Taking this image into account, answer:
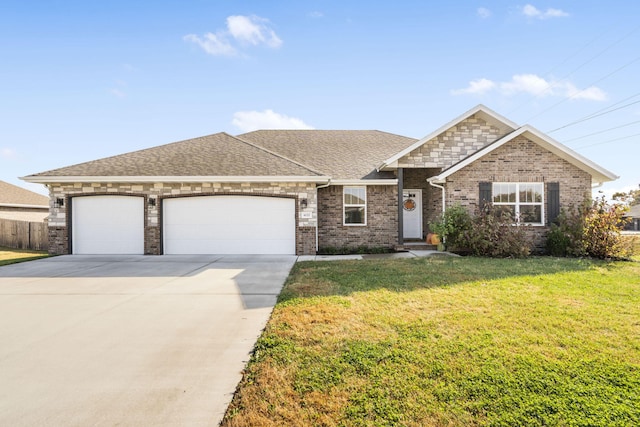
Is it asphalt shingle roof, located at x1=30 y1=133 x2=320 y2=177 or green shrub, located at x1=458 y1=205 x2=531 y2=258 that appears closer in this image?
green shrub, located at x1=458 y1=205 x2=531 y2=258

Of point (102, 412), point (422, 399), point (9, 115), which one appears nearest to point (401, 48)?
point (422, 399)

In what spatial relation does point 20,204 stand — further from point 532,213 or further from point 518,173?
point 532,213

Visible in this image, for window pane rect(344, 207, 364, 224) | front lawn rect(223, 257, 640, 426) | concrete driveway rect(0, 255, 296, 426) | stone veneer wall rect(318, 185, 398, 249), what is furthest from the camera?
window pane rect(344, 207, 364, 224)

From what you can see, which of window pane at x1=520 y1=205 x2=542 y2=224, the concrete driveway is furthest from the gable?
the concrete driveway

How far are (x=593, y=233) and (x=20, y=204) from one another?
30.5 m

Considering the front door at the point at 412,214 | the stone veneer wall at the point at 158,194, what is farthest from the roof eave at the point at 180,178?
the front door at the point at 412,214

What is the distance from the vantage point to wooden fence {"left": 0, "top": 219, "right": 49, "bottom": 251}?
14.0m

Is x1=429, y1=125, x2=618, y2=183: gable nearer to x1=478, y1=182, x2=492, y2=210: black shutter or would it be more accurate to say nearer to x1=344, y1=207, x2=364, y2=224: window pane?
x1=478, y1=182, x2=492, y2=210: black shutter

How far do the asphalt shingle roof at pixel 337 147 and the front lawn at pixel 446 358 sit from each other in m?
7.81

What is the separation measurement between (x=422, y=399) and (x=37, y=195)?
30569 millimetres

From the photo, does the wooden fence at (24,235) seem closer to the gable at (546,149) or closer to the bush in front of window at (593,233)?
the gable at (546,149)

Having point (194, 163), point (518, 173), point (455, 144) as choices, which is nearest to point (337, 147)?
point (455, 144)

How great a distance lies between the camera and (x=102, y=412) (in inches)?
100.0

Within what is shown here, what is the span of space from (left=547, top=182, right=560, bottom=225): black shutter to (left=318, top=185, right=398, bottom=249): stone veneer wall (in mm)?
5475
